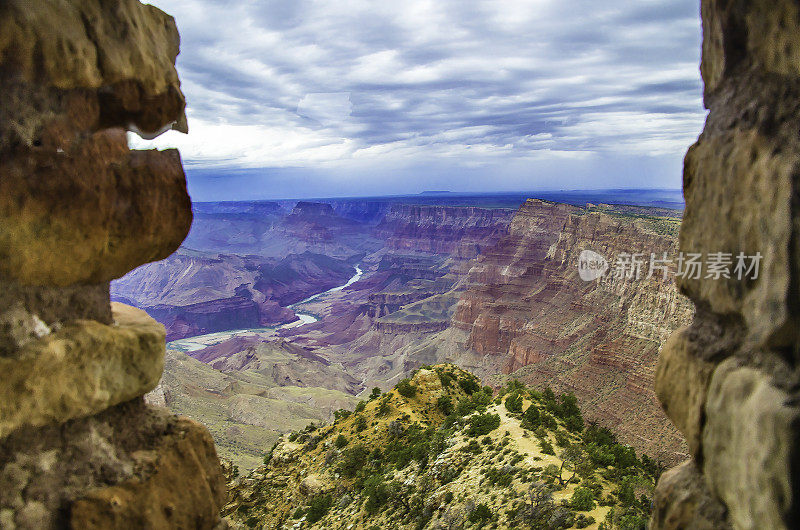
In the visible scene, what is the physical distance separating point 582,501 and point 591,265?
6770cm

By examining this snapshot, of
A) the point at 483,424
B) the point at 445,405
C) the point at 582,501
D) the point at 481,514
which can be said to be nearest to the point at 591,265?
the point at 445,405

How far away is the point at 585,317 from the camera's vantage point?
6769cm

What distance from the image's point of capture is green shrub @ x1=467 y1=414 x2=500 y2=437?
1820cm

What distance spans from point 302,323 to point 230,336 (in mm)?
27131

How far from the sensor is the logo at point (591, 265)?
229 ft

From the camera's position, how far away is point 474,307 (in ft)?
359

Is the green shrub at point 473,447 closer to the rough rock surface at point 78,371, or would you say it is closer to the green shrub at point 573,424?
the green shrub at point 573,424

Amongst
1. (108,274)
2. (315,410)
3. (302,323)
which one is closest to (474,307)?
(315,410)

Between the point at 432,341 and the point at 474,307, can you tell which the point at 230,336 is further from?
the point at 474,307

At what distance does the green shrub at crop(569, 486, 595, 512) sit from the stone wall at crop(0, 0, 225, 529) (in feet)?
32.0

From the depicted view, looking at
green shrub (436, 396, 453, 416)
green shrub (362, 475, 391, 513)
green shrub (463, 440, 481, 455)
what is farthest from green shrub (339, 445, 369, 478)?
green shrub (436, 396, 453, 416)

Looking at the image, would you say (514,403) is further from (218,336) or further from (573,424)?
(218,336)

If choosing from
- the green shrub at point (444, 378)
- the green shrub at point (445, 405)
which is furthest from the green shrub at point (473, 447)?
the green shrub at point (444, 378)

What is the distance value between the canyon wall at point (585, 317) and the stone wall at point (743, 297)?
119 feet
